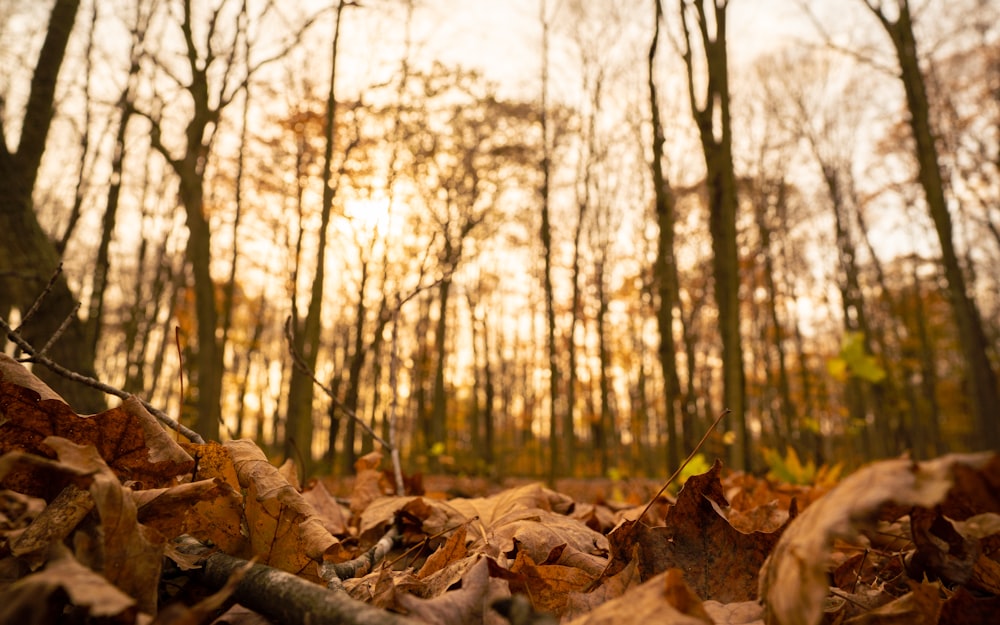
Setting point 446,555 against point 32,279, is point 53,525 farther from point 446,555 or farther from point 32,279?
point 32,279

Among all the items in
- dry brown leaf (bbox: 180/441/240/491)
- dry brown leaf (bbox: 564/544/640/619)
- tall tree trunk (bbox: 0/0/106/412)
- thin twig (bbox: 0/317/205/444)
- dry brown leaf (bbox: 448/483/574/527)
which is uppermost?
tall tree trunk (bbox: 0/0/106/412)

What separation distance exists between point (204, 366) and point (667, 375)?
5.16m

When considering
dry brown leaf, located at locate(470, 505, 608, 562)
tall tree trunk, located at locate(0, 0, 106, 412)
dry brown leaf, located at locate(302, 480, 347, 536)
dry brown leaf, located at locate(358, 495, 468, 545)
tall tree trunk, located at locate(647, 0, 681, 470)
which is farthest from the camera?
tall tree trunk, located at locate(647, 0, 681, 470)

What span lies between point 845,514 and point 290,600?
1.72 feet

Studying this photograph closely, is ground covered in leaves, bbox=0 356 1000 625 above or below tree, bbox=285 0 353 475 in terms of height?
below

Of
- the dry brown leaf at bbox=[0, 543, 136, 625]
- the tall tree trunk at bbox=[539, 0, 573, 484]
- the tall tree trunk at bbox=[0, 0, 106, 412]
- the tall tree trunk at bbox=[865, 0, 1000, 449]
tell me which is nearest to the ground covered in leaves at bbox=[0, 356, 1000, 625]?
the dry brown leaf at bbox=[0, 543, 136, 625]

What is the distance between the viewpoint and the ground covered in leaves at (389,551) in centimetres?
45

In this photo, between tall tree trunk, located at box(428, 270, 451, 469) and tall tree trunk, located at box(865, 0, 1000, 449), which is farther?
tall tree trunk, located at box(428, 270, 451, 469)

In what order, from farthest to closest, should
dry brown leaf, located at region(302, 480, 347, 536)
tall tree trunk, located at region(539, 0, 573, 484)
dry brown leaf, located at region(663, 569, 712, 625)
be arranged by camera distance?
tall tree trunk, located at region(539, 0, 573, 484) → dry brown leaf, located at region(302, 480, 347, 536) → dry brown leaf, located at region(663, 569, 712, 625)

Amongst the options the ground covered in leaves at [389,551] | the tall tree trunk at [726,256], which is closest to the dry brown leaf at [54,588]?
the ground covered in leaves at [389,551]

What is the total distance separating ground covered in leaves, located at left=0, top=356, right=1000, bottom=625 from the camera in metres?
0.45

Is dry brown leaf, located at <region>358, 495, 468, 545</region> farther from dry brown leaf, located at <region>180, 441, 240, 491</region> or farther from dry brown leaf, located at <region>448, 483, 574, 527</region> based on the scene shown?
dry brown leaf, located at <region>180, 441, 240, 491</region>

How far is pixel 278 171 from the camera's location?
14422mm

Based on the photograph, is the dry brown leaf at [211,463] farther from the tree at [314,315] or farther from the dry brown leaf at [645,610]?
the tree at [314,315]
